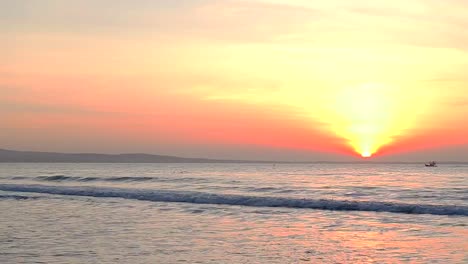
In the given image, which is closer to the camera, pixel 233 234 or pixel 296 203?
pixel 233 234

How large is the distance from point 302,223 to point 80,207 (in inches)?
454

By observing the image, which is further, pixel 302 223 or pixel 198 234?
pixel 302 223

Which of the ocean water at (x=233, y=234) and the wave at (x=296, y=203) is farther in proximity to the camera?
the wave at (x=296, y=203)

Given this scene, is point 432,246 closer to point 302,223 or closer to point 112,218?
point 302,223

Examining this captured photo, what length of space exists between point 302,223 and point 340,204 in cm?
870

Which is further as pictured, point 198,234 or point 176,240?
point 198,234

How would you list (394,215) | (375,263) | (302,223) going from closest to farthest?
1. (375,263)
2. (302,223)
3. (394,215)

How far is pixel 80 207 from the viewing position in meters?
27.2

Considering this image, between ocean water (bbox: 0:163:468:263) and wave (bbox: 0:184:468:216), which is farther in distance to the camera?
wave (bbox: 0:184:468:216)

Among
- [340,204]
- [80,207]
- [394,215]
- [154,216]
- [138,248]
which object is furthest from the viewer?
[340,204]

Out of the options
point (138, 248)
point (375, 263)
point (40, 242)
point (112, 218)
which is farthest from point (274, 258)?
point (112, 218)

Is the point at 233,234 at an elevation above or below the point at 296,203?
below

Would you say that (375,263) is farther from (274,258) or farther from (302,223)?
(302,223)

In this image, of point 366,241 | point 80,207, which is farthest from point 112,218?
point 366,241
